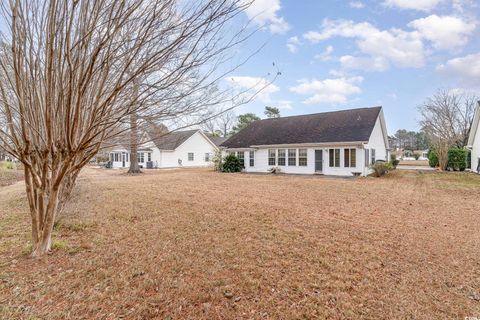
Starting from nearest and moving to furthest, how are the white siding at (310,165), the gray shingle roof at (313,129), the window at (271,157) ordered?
the white siding at (310,165) → the gray shingle roof at (313,129) → the window at (271,157)

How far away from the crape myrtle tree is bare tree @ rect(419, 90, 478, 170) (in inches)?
1307

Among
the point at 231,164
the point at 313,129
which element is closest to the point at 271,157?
the point at 231,164

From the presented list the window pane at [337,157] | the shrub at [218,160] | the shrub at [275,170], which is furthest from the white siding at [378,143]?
the shrub at [218,160]

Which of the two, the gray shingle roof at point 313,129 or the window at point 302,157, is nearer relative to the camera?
the gray shingle roof at point 313,129

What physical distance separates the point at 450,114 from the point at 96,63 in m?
37.0

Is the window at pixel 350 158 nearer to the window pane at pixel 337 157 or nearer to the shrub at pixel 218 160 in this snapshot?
the window pane at pixel 337 157

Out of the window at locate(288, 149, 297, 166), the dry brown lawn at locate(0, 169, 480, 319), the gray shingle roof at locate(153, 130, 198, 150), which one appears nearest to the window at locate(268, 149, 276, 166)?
the window at locate(288, 149, 297, 166)

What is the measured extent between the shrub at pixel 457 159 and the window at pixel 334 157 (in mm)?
12140

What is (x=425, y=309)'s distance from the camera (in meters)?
2.81

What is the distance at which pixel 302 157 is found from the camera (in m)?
19.6

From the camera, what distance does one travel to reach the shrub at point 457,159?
2150 cm

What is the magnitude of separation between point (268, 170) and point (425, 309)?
A: 18270 mm

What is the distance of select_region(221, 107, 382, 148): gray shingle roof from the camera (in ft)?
59.5

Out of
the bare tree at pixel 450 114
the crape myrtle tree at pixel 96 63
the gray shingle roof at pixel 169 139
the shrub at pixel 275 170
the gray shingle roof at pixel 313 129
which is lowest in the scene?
the shrub at pixel 275 170
